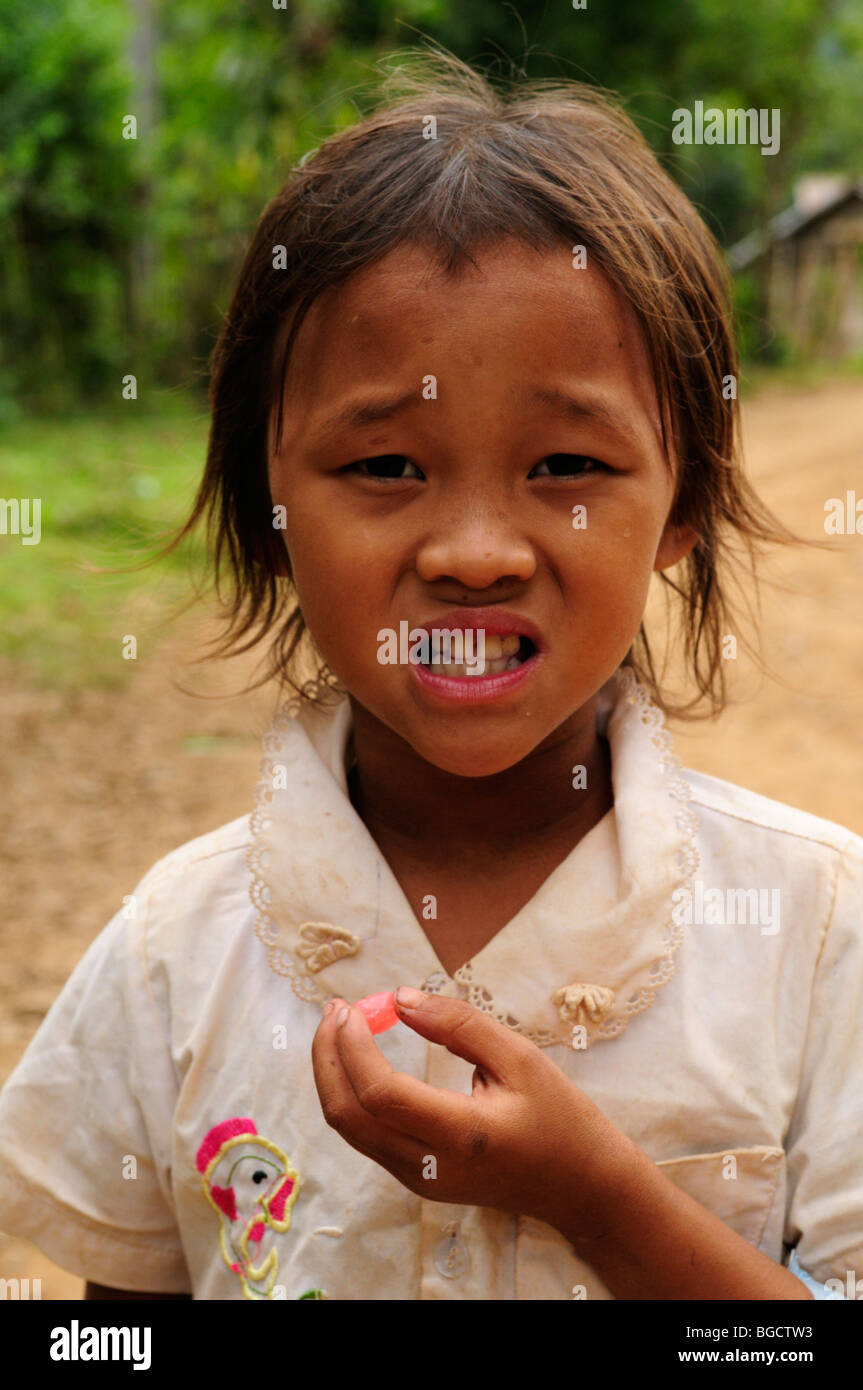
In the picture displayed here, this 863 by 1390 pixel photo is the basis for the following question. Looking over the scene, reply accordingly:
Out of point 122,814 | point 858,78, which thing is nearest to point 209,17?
point 122,814

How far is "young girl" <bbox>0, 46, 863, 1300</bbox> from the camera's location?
1277mm

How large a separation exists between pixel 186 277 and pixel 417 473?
11.2m

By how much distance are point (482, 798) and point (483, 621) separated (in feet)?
0.91

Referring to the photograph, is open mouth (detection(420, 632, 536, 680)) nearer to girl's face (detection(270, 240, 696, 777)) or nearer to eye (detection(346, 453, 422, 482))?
girl's face (detection(270, 240, 696, 777))

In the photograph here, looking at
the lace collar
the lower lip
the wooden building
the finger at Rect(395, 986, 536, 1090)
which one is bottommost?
the finger at Rect(395, 986, 536, 1090)

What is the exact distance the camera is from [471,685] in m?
1.32

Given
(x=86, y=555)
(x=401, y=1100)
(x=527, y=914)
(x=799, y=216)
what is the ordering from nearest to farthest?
(x=401, y=1100) < (x=527, y=914) < (x=86, y=555) < (x=799, y=216)

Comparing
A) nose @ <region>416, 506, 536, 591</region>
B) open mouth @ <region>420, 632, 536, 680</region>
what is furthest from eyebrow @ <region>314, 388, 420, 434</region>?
open mouth @ <region>420, 632, 536, 680</region>

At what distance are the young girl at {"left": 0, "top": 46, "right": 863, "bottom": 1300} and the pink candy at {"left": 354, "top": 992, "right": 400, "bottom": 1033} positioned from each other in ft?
0.09

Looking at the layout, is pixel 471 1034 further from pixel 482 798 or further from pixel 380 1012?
pixel 482 798

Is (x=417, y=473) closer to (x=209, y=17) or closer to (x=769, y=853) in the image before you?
(x=769, y=853)

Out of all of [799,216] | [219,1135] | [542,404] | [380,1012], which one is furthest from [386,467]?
[799,216]

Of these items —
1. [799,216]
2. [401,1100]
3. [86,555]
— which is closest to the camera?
[401,1100]

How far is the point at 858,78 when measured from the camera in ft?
95.0
